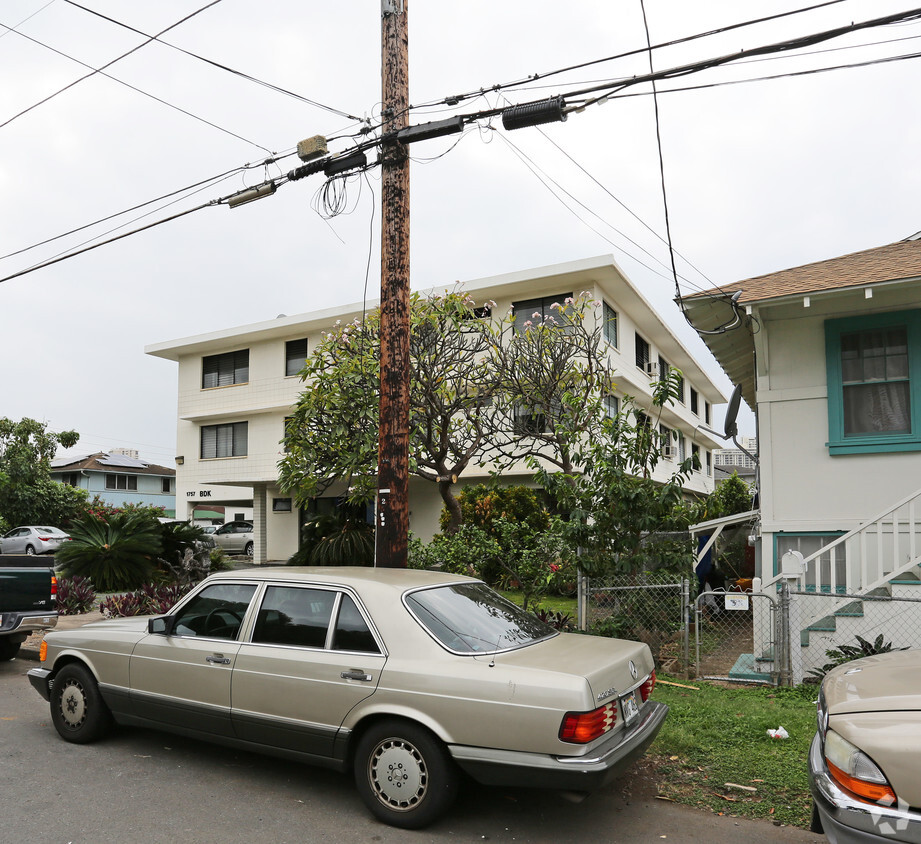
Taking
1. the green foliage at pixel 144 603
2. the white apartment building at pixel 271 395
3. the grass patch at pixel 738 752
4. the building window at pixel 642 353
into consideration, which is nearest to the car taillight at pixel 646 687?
the grass patch at pixel 738 752

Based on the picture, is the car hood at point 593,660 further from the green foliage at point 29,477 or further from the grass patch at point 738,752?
the green foliage at point 29,477

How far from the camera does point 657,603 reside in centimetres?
887

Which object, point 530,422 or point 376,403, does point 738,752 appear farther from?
point 376,403

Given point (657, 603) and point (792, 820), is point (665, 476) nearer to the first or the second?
point (657, 603)

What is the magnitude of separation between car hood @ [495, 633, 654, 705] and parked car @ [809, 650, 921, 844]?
1.14 m

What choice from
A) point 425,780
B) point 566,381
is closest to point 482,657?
point 425,780

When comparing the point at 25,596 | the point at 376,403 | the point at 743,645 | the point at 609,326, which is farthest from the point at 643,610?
the point at 609,326

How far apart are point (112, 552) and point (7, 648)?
6981 millimetres

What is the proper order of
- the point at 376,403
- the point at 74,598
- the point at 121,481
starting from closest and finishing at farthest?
the point at 74,598 → the point at 376,403 → the point at 121,481

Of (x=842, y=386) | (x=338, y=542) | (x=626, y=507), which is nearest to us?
(x=626, y=507)

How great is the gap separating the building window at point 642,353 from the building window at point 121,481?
37.8m

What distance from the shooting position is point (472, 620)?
5.32 metres

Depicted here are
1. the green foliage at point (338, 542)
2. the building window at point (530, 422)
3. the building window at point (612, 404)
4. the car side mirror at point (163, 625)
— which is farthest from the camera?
the building window at point (612, 404)

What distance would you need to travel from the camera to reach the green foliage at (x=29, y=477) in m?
33.4
